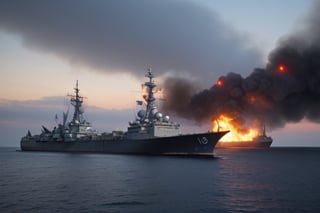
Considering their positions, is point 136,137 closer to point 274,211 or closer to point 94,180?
point 94,180

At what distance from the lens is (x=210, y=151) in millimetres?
66875

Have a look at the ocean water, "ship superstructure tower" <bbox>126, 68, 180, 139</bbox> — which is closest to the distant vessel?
"ship superstructure tower" <bbox>126, 68, 180, 139</bbox>

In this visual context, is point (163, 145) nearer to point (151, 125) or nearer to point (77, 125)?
point (151, 125)

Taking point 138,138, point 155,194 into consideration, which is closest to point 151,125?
point 138,138

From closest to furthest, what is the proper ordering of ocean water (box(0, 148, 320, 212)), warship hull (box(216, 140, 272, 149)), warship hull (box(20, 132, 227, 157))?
ocean water (box(0, 148, 320, 212)) < warship hull (box(20, 132, 227, 157)) < warship hull (box(216, 140, 272, 149))

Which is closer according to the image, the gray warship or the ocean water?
the ocean water

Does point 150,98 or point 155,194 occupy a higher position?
point 150,98

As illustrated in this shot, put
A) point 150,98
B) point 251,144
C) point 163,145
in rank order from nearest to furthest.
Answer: point 163,145
point 150,98
point 251,144

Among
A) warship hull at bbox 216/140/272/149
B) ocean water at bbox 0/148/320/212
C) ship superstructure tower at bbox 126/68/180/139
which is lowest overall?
ocean water at bbox 0/148/320/212

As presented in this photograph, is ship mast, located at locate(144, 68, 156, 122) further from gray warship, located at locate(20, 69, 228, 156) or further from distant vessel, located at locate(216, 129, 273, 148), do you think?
distant vessel, located at locate(216, 129, 273, 148)

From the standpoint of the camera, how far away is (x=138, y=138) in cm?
7456

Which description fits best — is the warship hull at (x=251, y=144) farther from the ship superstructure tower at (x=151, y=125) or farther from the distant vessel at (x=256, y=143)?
the ship superstructure tower at (x=151, y=125)

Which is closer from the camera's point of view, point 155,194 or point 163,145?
point 155,194

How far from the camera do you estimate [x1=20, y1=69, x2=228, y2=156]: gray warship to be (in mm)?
66088
